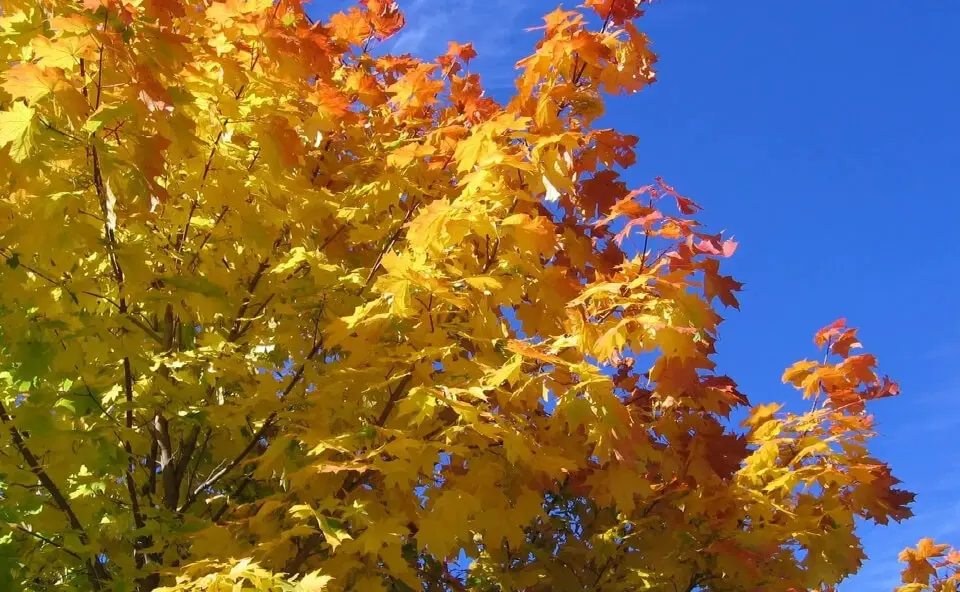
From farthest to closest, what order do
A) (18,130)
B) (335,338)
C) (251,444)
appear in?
1. (251,444)
2. (335,338)
3. (18,130)

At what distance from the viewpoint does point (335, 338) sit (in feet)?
Answer: 12.6

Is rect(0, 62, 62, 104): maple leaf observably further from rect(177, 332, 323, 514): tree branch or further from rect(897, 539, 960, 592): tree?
rect(897, 539, 960, 592): tree

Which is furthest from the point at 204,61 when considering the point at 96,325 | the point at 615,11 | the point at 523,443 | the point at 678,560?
the point at 678,560

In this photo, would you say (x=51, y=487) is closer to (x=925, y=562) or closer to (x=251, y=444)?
(x=251, y=444)

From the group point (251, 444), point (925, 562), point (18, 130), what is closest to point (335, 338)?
point (251, 444)

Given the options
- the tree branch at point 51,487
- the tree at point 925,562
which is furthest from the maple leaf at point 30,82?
the tree at point 925,562

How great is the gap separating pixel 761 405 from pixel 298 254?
3.40m

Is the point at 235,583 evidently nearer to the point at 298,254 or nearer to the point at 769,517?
Result: the point at 298,254

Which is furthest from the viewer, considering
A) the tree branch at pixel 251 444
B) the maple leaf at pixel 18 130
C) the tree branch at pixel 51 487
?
the tree branch at pixel 251 444

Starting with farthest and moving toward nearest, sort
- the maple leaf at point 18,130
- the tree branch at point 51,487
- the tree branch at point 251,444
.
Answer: the tree branch at point 251,444, the tree branch at point 51,487, the maple leaf at point 18,130

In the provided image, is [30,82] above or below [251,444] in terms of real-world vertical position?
above

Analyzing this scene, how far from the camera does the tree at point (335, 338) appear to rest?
11.5 ft

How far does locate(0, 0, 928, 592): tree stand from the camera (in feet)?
11.5

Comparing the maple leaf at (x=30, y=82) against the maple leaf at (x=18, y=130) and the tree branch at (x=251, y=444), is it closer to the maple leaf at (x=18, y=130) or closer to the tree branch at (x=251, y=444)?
the maple leaf at (x=18, y=130)
